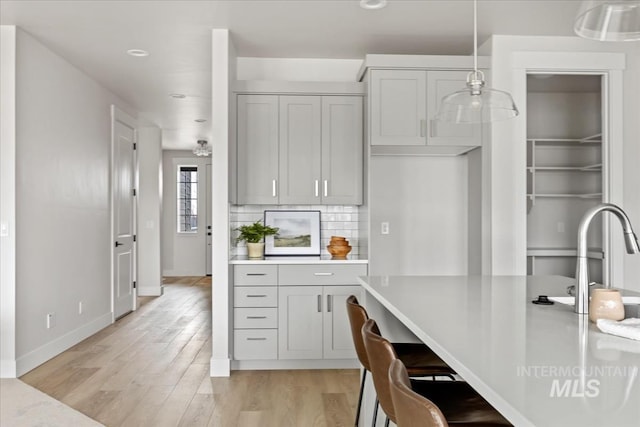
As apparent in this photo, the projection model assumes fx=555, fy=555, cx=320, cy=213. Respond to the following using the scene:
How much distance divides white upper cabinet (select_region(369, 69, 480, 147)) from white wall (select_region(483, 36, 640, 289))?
28 centimetres

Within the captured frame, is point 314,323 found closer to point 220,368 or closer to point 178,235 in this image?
point 220,368

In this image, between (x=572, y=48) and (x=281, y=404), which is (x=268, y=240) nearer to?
(x=281, y=404)

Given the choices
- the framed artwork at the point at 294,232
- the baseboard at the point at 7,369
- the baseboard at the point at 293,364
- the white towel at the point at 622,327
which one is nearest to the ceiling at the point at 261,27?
the framed artwork at the point at 294,232

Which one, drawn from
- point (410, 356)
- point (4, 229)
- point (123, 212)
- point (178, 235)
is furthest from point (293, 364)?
point (178, 235)

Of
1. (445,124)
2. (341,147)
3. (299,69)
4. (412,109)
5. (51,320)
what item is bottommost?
(51,320)

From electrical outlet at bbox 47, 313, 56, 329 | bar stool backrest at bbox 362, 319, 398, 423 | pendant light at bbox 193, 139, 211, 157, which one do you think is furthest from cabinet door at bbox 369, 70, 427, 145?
pendant light at bbox 193, 139, 211, 157

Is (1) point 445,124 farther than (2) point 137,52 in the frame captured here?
No

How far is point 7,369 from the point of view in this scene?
4070 mm

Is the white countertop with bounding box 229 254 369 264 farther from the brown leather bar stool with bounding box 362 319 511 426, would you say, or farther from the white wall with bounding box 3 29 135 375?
the brown leather bar stool with bounding box 362 319 511 426

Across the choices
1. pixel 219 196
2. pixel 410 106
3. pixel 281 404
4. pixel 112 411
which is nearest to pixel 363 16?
pixel 410 106

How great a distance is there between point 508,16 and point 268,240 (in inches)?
103

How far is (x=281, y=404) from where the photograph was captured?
358 cm

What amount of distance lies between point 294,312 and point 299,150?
1349 mm

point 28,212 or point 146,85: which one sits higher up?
point 146,85
